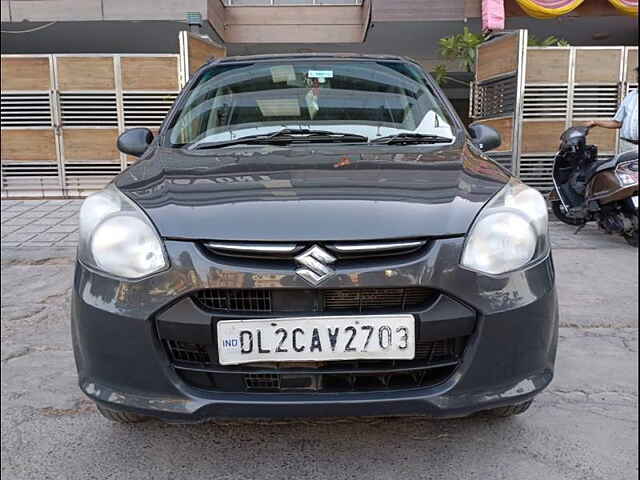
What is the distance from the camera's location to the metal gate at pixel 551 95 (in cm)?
681

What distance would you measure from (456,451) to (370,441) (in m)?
0.29

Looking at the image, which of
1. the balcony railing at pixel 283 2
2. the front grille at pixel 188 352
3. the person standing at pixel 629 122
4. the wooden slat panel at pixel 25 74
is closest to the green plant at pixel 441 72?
→ the balcony railing at pixel 283 2

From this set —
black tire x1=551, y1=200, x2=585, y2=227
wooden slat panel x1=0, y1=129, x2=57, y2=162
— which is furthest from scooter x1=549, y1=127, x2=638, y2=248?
wooden slat panel x1=0, y1=129, x2=57, y2=162

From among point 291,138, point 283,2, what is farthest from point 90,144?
point 291,138

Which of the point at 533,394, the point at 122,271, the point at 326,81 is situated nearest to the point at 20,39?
the point at 326,81

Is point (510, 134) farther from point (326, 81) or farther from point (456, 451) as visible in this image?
point (456, 451)

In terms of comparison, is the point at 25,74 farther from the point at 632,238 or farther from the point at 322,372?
the point at 322,372

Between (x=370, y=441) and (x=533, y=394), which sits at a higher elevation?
(x=533, y=394)

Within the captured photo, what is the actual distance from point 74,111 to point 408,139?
20.8 ft

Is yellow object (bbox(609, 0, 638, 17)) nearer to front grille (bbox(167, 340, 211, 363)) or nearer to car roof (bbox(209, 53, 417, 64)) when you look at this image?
car roof (bbox(209, 53, 417, 64))

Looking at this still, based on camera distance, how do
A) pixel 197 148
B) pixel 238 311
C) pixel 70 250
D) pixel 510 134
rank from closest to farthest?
pixel 238 311, pixel 197 148, pixel 70 250, pixel 510 134

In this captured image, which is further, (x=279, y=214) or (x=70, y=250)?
(x=70, y=250)

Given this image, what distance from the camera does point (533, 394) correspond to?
5.47 ft

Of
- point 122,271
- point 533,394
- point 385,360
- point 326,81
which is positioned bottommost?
point 533,394
